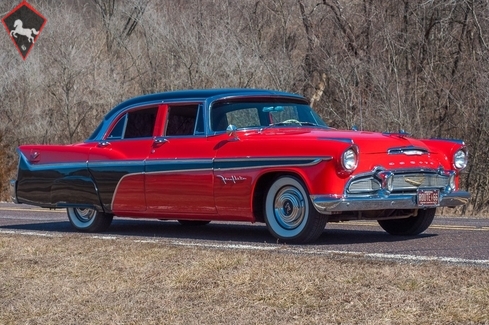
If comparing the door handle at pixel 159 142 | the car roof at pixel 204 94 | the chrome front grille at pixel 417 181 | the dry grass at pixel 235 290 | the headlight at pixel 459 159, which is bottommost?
the dry grass at pixel 235 290

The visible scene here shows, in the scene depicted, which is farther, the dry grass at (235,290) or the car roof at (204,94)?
the car roof at (204,94)

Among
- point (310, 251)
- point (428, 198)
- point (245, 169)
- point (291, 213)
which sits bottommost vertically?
point (310, 251)

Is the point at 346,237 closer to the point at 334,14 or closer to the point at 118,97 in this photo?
the point at 334,14

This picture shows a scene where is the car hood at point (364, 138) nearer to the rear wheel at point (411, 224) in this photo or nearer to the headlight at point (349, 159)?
the headlight at point (349, 159)

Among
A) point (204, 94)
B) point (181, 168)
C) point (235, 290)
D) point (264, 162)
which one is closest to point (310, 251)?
point (264, 162)

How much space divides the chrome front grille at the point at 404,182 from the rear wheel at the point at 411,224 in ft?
1.83

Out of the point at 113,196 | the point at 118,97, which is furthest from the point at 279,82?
the point at 113,196

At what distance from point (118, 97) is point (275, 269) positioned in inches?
1002

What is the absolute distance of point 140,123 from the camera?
1126 centimetres

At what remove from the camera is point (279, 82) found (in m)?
26.8

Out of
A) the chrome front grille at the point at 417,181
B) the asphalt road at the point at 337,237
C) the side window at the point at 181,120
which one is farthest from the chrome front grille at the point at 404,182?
the side window at the point at 181,120

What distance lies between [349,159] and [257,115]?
5.71 ft

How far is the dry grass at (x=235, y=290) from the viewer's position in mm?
5996

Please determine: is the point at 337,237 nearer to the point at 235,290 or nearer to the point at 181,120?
the point at 181,120
